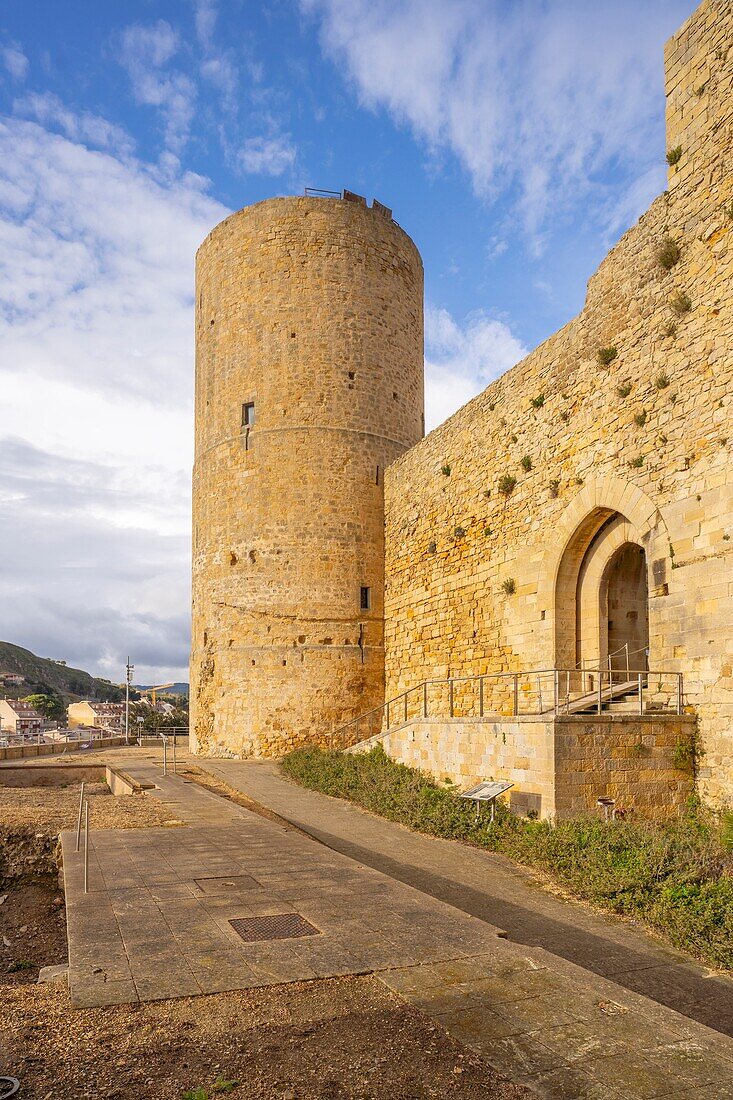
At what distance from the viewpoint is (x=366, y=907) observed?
6.69 m

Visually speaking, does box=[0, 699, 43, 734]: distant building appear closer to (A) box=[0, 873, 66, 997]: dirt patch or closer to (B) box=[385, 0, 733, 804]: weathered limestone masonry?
(B) box=[385, 0, 733, 804]: weathered limestone masonry

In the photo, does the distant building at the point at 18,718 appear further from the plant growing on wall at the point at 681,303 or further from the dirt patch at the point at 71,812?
the plant growing on wall at the point at 681,303

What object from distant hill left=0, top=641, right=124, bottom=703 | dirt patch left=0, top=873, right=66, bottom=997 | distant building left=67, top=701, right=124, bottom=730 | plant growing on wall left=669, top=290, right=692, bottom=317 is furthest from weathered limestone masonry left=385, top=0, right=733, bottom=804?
distant hill left=0, top=641, right=124, bottom=703

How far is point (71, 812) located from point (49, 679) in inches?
5656

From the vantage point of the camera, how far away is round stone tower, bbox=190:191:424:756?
21.3 m

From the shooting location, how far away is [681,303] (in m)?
11.7

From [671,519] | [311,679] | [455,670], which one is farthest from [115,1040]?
[311,679]

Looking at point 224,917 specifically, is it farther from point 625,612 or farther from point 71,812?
point 625,612

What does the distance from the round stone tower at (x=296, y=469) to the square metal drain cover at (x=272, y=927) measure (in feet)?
48.2

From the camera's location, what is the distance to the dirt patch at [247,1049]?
372cm

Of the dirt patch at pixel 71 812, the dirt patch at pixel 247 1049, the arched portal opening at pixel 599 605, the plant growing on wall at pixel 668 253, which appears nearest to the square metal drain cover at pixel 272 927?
the dirt patch at pixel 247 1049

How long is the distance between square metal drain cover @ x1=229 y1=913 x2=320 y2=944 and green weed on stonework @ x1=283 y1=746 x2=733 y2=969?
2979 mm

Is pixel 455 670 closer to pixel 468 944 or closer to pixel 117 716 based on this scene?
pixel 468 944

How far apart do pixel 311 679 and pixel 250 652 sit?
5.77 ft
